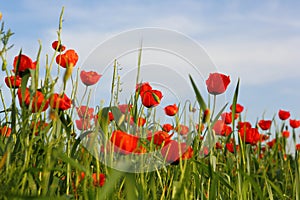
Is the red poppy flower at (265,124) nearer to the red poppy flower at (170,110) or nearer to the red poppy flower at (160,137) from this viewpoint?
the red poppy flower at (170,110)

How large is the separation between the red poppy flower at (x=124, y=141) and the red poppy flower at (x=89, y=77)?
24.1 inches

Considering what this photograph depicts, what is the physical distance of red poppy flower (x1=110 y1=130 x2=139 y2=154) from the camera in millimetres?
1233

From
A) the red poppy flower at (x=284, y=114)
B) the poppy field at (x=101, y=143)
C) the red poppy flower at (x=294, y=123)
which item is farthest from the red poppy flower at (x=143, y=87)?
the red poppy flower at (x=294, y=123)

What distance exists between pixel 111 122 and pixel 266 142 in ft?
7.58

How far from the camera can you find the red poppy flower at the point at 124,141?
1233 mm

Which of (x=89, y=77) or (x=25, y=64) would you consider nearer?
(x=25, y=64)

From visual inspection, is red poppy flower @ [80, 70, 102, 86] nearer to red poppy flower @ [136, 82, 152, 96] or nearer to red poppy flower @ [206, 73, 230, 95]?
red poppy flower @ [136, 82, 152, 96]

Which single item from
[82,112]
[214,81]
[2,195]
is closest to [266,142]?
[214,81]

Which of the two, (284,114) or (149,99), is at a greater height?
(284,114)

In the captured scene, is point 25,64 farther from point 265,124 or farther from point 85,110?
point 265,124

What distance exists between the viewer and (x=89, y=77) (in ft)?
6.04

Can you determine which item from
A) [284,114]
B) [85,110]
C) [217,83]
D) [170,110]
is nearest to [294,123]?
[284,114]

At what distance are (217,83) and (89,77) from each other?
0.51 metres

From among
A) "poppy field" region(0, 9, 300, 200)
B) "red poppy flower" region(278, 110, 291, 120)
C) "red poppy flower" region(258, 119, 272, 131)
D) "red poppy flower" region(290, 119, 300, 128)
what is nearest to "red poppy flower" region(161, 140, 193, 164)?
"poppy field" region(0, 9, 300, 200)
